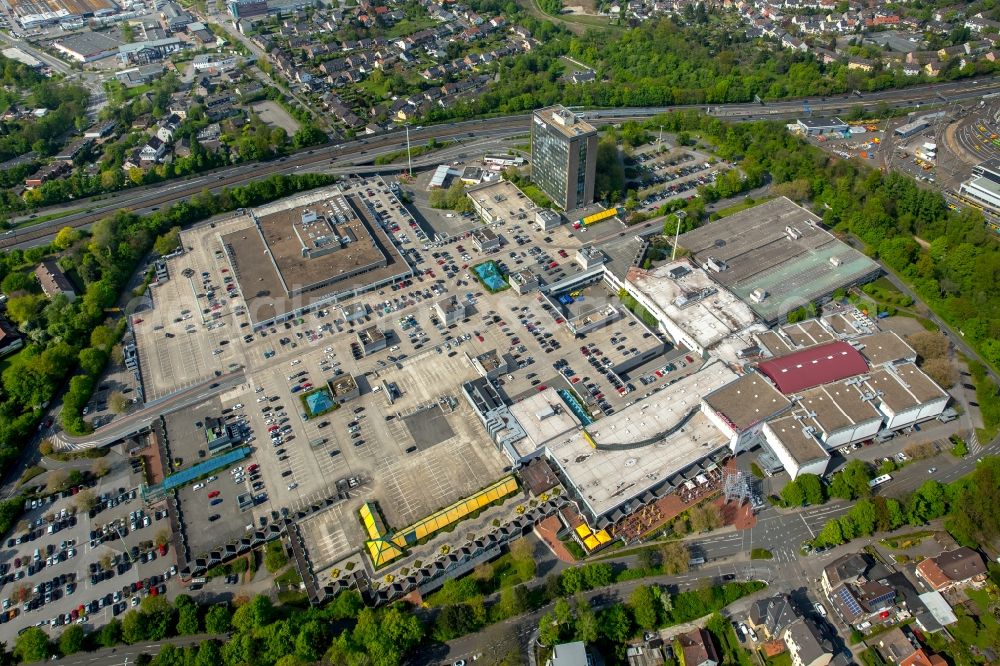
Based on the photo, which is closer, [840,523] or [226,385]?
[840,523]

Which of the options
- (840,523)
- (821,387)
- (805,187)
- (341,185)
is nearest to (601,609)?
Answer: (840,523)

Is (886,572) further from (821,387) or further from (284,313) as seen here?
(284,313)

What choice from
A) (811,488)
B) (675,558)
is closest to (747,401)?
(811,488)

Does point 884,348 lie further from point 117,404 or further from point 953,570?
point 117,404

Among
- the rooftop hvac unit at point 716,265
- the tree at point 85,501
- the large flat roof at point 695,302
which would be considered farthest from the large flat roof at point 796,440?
the tree at point 85,501

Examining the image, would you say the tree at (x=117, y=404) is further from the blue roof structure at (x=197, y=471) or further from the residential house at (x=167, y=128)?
the residential house at (x=167, y=128)

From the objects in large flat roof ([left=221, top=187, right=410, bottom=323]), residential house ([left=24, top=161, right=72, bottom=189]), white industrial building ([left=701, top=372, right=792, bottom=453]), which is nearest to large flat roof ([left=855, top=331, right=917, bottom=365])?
white industrial building ([left=701, top=372, right=792, bottom=453])
